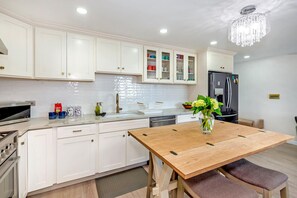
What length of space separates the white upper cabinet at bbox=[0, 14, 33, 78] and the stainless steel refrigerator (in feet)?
10.7

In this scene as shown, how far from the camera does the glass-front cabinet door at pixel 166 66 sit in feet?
9.93

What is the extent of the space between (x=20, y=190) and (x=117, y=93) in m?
1.87

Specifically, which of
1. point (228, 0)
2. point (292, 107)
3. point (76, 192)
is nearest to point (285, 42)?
point (292, 107)

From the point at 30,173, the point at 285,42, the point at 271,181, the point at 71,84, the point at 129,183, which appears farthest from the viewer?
the point at 285,42

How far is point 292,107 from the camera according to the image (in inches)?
141

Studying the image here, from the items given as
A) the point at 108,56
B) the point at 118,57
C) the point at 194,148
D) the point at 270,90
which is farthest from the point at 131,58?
the point at 270,90

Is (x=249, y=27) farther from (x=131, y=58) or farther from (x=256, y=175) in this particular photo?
(x=131, y=58)

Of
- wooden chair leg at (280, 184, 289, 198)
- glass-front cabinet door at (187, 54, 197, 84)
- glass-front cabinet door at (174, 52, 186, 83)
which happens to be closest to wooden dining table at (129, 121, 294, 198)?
wooden chair leg at (280, 184, 289, 198)

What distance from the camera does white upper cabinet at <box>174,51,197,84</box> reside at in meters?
3.20

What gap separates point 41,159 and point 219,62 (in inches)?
148

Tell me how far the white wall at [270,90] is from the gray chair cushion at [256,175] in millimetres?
3443

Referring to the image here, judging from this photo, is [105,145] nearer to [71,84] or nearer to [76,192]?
[76,192]

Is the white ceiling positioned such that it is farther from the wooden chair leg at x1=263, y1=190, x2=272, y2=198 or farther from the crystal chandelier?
the wooden chair leg at x1=263, y1=190, x2=272, y2=198

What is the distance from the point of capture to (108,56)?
248 centimetres
